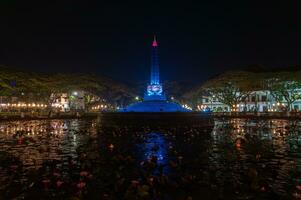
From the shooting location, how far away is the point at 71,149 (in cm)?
2300

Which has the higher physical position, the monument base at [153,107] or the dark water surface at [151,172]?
the monument base at [153,107]

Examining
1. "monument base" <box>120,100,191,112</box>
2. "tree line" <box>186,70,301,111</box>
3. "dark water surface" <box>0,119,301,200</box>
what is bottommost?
"dark water surface" <box>0,119,301,200</box>

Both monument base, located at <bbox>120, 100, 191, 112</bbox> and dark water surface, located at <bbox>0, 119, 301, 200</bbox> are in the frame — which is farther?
monument base, located at <bbox>120, 100, 191, 112</bbox>

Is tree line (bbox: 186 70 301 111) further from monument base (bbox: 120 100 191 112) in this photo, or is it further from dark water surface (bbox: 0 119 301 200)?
dark water surface (bbox: 0 119 301 200)

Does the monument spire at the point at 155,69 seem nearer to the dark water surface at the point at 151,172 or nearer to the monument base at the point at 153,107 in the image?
the monument base at the point at 153,107

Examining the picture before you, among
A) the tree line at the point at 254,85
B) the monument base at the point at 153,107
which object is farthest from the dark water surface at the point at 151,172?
the tree line at the point at 254,85

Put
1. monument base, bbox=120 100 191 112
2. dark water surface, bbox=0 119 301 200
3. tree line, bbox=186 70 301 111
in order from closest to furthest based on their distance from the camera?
1. dark water surface, bbox=0 119 301 200
2. monument base, bbox=120 100 191 112
3. tree line, bbox=186 70 301 111

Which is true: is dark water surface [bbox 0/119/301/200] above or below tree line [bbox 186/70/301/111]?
below

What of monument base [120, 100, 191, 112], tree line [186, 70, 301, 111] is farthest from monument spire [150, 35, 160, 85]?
tree line [186, 70, 301, 111]

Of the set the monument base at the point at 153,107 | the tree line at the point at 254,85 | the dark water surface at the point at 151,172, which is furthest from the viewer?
the tree line at the point at 254,85

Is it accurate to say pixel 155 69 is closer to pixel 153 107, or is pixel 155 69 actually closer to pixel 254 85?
pixel 153 107

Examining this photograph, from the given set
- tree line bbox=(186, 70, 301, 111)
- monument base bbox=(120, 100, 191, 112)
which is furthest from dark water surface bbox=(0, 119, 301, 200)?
tree line bbox=(186, 70, 301, 111)

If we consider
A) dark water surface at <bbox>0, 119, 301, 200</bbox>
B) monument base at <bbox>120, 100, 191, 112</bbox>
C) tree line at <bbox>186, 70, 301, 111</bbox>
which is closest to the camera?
dark water surface at <bbox>0, 119, 301, 200</bbox>

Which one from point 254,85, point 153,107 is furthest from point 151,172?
point 254,85
